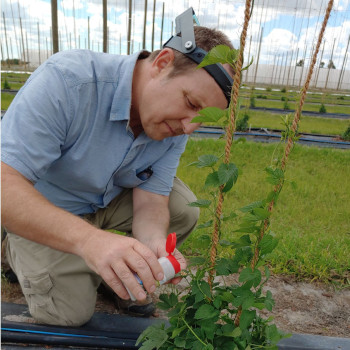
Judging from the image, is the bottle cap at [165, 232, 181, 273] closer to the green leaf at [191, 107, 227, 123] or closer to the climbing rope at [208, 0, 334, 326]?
the climbing rope at [208, 0, 334, 326]

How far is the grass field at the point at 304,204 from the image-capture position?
206cm

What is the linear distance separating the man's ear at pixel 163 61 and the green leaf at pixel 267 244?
68 centimetres

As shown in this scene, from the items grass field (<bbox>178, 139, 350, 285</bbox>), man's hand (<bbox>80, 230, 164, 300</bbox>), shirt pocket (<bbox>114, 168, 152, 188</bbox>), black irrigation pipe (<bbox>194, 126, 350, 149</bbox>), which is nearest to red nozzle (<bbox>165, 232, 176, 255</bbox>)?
man's hand (<bbox>80, 230, 164, 300</bbox>)

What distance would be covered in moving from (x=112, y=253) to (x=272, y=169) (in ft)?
1.59

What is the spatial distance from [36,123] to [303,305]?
149cm

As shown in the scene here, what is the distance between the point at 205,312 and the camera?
104cm

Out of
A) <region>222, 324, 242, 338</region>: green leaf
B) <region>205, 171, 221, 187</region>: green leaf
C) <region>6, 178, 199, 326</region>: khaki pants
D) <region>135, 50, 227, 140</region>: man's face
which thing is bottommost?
<region>6, 178, 199, 326</region>: khaki pants

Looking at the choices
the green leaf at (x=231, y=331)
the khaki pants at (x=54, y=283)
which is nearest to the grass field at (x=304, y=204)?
the green leaf at (x=231, y=331)

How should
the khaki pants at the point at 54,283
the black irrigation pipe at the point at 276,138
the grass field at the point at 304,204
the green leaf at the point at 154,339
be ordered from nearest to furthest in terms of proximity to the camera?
the green leaf at the point at 154,339, the khaki pants at the point at 54,283, the grass field at the point at 304,204, the black irrigation pipe at the point at 276,138

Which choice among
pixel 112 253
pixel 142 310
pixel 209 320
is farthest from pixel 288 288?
pixel 112 253

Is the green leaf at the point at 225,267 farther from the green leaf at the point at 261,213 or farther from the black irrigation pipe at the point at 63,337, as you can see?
the black irrigation pipe at the point at 63,337

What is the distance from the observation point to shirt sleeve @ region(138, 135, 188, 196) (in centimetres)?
172

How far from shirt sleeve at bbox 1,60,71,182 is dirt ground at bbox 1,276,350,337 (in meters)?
0.81

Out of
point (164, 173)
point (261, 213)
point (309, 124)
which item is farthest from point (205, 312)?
point (309, 124)
